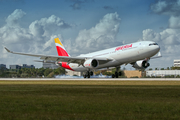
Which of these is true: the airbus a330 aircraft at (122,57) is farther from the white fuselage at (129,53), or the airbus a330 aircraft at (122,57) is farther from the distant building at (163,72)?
the distant building at (163,72)

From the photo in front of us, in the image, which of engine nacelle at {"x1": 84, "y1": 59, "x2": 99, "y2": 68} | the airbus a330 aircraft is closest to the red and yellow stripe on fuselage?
the airbus a330 aircraft

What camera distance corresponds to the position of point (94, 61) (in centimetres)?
5075

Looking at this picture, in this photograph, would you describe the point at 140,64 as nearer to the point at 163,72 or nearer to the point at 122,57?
the point at 122,57

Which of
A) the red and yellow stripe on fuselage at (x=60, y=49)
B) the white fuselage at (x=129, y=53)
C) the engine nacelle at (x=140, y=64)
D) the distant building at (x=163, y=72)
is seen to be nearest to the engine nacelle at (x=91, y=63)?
the white fuselage at (x=129, y=53)

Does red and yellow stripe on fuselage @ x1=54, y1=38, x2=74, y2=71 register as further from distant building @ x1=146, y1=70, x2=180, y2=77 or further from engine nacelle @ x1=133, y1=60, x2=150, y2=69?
distant building @ x1=146, y1=70, x2=180, y2=77

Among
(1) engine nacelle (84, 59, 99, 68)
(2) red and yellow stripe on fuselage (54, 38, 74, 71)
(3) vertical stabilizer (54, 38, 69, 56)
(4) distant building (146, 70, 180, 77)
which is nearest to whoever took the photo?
(1) engine nacelle (84, 59, 99, 68)

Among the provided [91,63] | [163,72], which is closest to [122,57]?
[91,63]

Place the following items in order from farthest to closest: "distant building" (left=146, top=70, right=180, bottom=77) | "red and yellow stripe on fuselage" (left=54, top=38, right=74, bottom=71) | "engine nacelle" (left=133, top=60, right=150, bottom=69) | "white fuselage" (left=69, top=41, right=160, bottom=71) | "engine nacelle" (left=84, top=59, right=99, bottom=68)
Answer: "distant building" (left=146, top=70, right=180, bottom=77)
"red and yellow stripe on fuselage" (left=54, top=38, right=74, bottom=71)
"engine nacelle" (left=133, top=60, right=150, bottom=69)
"engine nacelle" (left=84, top=59, right=99, bottom=68)
"white fuselage" (left=69, top=41, right=160, bottom=71)
